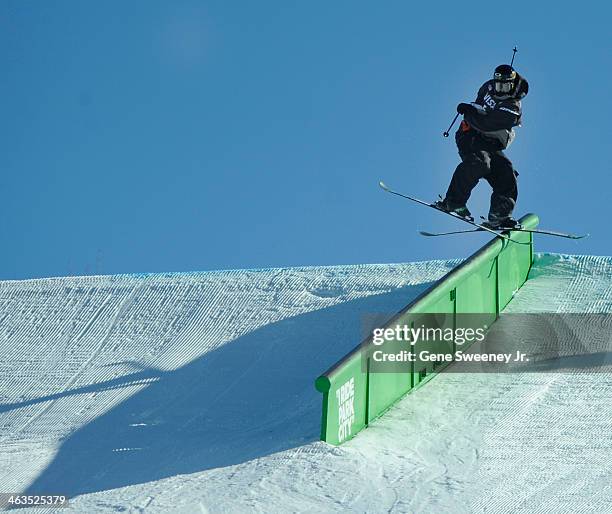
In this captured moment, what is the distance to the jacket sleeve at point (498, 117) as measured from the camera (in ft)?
26.7

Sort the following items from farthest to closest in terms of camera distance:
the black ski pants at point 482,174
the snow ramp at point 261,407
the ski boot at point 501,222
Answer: the ski boot at point 501,222, the black ski pants at point 482,174, the snow ramp at point 261,407

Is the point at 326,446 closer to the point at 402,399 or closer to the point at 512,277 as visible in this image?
the point at 402,399

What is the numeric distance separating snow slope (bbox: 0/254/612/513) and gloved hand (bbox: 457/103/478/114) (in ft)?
6.54

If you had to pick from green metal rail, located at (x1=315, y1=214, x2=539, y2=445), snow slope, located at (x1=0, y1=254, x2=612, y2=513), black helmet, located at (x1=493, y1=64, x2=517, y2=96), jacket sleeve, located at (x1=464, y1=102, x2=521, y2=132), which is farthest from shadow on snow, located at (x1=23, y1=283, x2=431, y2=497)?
black helmet, located at (x1=493, y1=64, x2=517, y2=96)

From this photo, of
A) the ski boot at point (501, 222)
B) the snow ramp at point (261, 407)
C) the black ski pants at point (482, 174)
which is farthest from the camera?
the ski boot at point (501, 222)

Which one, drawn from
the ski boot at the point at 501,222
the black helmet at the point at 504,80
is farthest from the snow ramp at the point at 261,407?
the black helmet at the point at 504,80

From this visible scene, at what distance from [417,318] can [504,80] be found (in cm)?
187

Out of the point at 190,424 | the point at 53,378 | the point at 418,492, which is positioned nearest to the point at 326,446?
the point at 418,492

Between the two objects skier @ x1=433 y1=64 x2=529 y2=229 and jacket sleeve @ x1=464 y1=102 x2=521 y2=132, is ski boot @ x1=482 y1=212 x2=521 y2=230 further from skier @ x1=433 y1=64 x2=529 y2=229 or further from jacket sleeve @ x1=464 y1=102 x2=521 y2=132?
jacket sleeve @ x1=464 y1=102 x2=521 y2=132

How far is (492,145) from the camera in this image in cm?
838

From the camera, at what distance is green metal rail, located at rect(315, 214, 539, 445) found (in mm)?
8031

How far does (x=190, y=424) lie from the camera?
9.07 m

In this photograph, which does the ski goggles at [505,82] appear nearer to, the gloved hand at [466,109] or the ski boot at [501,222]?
the gloved hand at [466,109]

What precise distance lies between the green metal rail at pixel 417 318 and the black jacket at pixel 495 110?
1442 millimetres
